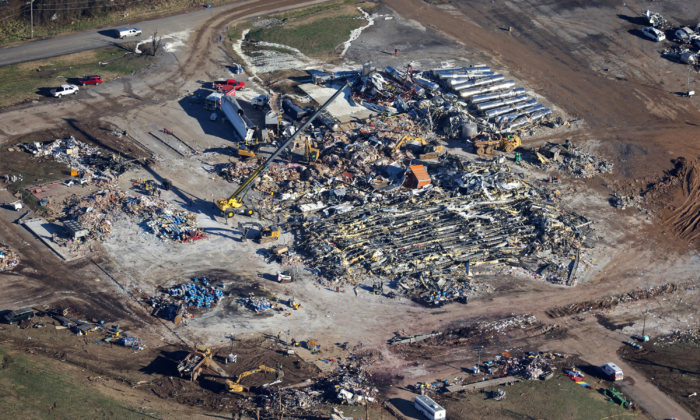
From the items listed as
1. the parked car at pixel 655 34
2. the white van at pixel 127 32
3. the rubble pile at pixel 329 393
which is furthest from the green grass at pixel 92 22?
the rubble pile at pixel 329 393

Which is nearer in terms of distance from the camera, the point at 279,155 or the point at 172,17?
the point at 279,155

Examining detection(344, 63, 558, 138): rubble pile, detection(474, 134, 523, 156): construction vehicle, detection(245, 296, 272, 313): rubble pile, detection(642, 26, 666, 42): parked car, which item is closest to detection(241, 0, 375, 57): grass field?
detection(344, 63, 558, 138): rubble pile

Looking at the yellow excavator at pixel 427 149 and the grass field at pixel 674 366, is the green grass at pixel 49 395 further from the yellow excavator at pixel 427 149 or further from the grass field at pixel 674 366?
the yellow excavator at pixel 427 149

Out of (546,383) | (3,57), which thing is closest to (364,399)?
(546,383)

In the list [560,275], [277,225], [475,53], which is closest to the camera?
[560,275]

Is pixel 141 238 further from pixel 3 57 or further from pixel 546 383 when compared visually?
pixel 3 57

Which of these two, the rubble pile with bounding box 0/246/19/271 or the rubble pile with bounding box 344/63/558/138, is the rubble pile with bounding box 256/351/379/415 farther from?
the rubble pile with bounding box 344/63/558/138

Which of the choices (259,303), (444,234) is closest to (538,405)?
(444,234)
